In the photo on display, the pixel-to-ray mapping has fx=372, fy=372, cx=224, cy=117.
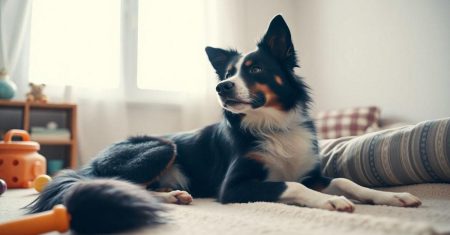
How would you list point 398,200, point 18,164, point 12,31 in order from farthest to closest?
point 12,31 → point 18,164 → point 398,200

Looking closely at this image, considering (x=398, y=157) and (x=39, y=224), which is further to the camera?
(x=398, y=157)

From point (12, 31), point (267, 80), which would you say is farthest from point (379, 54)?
point (12, 31)

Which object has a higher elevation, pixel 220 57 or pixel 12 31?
pixel 12 31

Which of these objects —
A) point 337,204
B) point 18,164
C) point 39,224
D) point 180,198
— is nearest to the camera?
point 39,224

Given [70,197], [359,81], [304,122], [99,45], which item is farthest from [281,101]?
[99,45]

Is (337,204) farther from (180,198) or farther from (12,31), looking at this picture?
(12,31)

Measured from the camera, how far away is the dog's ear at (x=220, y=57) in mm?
1862

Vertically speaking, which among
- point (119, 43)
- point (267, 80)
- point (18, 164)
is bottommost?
point (18, 164)

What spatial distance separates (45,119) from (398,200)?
326 cm

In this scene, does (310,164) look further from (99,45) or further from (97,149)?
(99,45)

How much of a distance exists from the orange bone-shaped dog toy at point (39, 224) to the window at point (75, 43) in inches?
118

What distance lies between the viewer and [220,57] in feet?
6.21

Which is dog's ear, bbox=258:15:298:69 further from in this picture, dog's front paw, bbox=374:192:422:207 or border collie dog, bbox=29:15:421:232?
dog's front paw, bbox=374:192:422:207

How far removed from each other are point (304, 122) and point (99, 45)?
2609 mm
